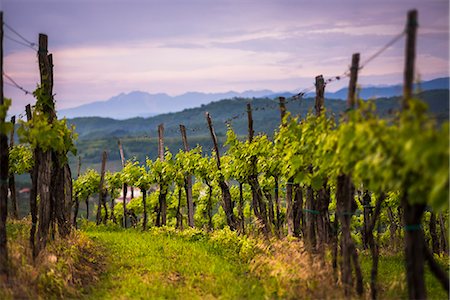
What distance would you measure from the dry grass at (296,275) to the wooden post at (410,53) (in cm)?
407

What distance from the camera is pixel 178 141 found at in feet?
655

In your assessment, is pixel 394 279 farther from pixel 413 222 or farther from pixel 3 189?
pixel 3 189

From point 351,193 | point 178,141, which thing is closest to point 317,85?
point 351,193

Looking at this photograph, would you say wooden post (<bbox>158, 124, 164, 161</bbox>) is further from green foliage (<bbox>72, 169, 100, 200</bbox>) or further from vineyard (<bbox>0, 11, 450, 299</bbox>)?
green foliage (<bbox>72, 169, 100, 200</bbox>)

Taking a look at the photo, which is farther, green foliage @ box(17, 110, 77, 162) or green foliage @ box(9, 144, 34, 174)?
green foliage @ box(9, 144, 34, 174)

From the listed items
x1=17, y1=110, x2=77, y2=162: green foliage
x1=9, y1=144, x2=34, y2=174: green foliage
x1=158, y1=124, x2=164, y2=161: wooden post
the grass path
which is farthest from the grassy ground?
x1=158, y1=124, x2=164, y2=161: wooden post

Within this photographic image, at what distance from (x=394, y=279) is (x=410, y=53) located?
588 cm

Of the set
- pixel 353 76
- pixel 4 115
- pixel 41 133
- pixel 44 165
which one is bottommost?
pixel 44 165

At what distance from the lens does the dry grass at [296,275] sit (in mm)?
9913

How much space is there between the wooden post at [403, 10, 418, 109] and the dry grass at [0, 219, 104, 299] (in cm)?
742

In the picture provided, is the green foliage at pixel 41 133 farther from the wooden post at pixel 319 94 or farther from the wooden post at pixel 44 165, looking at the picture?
the wooden post at pixel 319 94

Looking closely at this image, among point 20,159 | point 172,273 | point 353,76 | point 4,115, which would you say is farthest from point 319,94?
point 20,159

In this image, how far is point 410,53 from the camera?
7.89 m

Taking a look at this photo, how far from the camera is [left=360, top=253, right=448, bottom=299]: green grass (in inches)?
434
